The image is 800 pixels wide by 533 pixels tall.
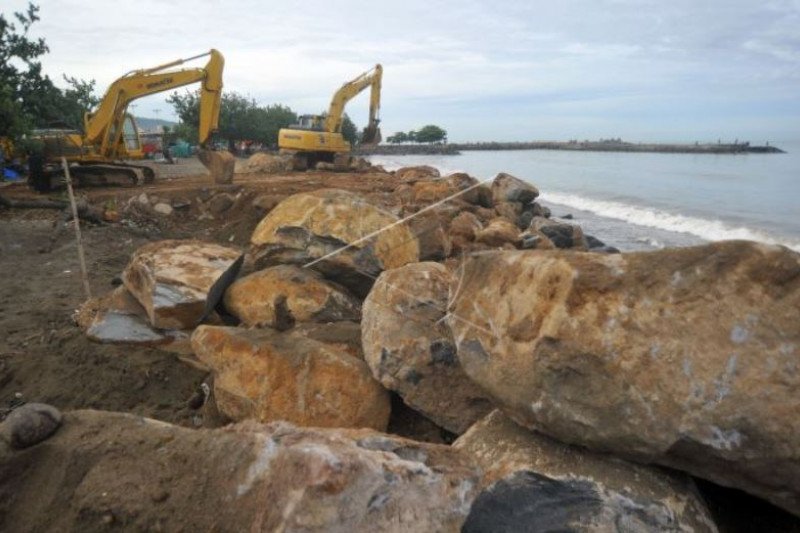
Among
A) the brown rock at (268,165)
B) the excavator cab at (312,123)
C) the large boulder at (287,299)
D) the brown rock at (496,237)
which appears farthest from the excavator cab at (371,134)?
the large boulder at (287,299)

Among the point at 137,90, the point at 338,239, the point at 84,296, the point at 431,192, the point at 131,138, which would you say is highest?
the point at 137,90

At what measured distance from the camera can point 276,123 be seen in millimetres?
51875

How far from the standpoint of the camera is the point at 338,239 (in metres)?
4.68

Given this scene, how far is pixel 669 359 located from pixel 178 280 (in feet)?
11.4

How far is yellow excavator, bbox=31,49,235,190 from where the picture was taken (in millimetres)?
14938

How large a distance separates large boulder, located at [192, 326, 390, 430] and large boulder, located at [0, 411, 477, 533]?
117cm

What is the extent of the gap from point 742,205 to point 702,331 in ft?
88.2

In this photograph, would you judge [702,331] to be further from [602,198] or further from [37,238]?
[602,198]

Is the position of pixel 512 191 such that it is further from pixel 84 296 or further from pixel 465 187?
pixel 84 296

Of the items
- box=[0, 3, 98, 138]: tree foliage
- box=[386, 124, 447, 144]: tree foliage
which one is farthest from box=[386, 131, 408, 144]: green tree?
box=[0, 3, 98, 138]: tree foliage

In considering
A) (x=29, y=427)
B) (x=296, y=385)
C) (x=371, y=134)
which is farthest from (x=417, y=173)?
(x=29, y=427)

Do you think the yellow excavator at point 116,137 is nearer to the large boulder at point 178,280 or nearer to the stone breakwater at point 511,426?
the large boulder at point 178,280

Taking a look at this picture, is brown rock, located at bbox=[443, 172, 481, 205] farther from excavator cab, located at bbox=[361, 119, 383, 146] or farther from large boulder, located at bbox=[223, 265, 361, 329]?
large boulder, located at bbox=[223, 265, 361, 329]

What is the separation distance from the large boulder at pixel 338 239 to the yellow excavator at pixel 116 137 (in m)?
11.4
